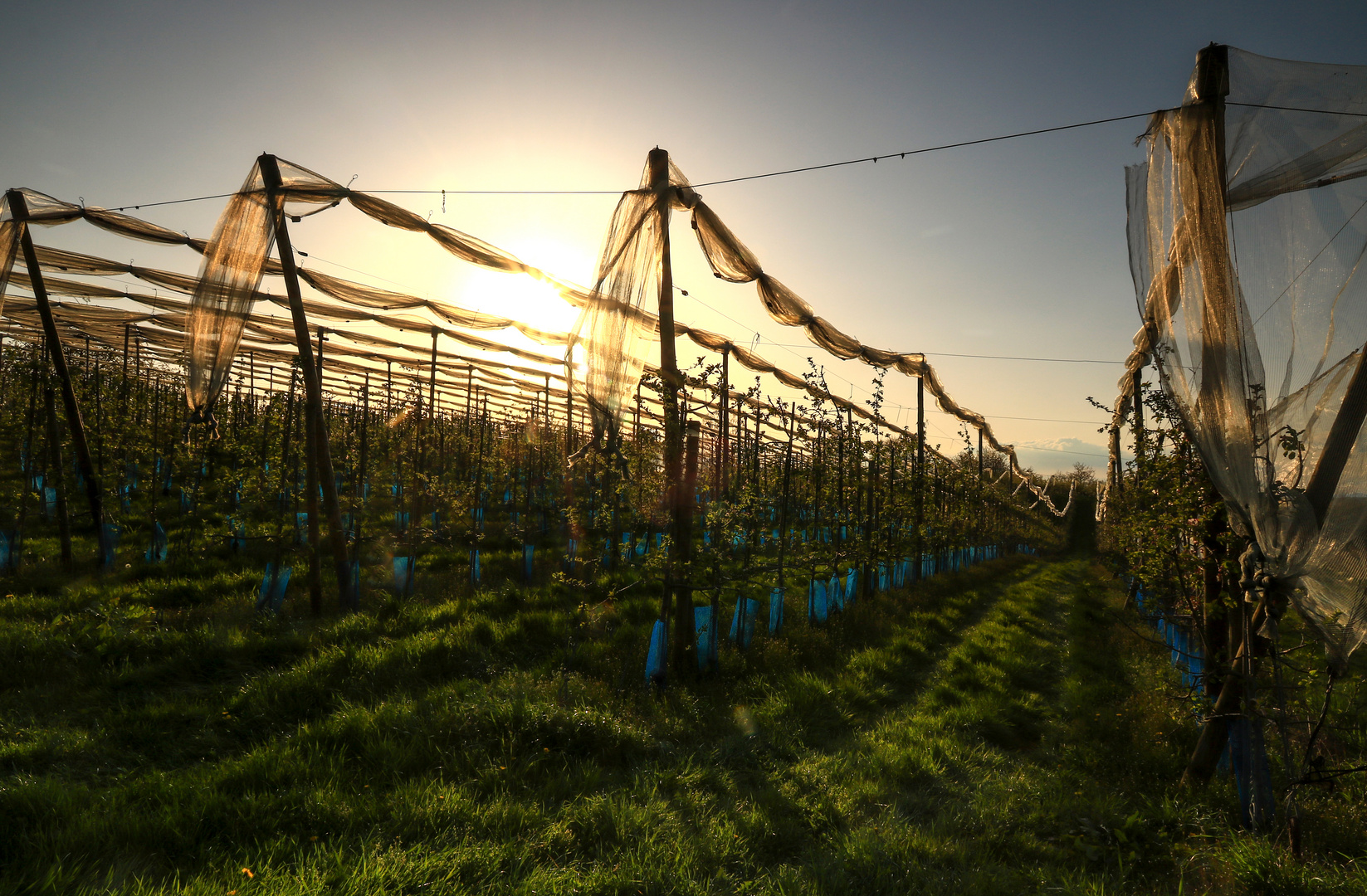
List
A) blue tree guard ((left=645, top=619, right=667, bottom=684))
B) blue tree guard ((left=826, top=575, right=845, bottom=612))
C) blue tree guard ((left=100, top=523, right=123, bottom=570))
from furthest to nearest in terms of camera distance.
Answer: blue tree guard ((left=826, top=575, right=845, bottom=612)), blue tree guard ((left=100, top=523, right=123, bottom=570)), blue tree guard ((left=645, top=619, right=667, bottom=684))

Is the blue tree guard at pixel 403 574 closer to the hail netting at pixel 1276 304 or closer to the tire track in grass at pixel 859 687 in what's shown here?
the tire track in grass at pixel 859 687

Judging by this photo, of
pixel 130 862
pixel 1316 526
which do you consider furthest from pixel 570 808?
pixel 1316 526

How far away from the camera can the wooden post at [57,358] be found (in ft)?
21.9

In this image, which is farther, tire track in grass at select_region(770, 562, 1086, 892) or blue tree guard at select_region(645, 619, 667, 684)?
blue tree guard at select_region(645, 619, 667, 684)

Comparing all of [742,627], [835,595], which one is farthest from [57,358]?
[835,595]

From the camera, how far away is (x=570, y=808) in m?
3.22

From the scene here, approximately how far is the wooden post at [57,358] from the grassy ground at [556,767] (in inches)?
47.5

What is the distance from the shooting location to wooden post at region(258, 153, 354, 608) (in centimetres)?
580

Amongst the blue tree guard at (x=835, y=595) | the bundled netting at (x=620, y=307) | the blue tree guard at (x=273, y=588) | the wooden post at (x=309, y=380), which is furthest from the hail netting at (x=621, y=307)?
the blue tree guard at (x=835, y=595)

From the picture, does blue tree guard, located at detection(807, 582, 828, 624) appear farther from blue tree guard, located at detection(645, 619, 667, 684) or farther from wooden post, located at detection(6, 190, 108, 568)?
wooden post, located at detection(6, 190, 108, 568)

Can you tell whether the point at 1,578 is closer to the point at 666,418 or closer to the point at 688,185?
the point at 666,418

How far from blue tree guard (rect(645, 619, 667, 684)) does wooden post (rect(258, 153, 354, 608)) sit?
363 cm

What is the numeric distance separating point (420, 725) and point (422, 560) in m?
5.67

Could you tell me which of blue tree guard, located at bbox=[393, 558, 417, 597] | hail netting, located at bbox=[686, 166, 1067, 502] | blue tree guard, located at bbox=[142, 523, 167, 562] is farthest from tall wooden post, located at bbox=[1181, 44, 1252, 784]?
blue tree guard, located at bbox=[142, 523, 167, 562]
